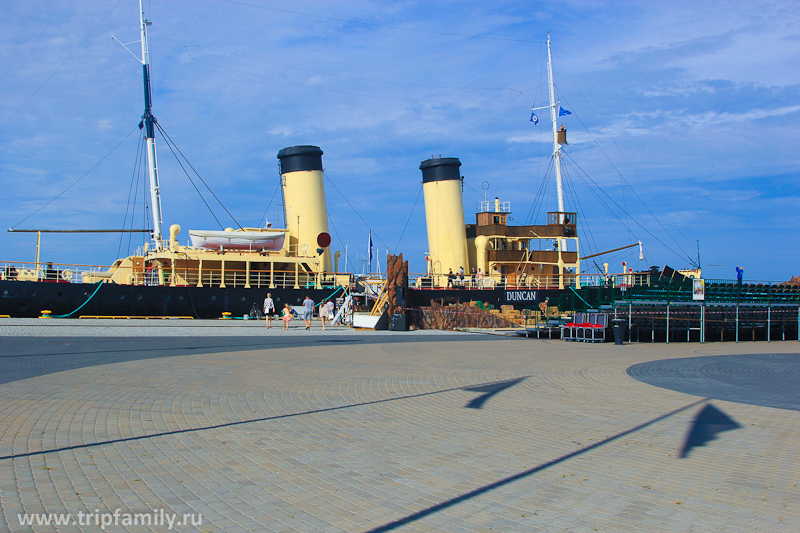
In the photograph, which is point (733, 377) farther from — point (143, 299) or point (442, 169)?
point (442, 169)

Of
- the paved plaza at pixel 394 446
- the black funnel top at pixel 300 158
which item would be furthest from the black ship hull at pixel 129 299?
the paved plaza at pixel 394 446

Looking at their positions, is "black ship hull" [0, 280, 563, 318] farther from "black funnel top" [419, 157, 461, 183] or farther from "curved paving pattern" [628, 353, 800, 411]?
"curved paving pattern" [628, 353, 800, 411]

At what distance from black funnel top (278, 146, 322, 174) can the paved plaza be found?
2522 centimetres

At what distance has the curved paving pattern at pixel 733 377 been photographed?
9773 millimetres

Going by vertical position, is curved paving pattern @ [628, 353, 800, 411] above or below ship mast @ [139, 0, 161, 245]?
below

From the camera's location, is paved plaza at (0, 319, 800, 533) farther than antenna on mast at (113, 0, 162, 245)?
No

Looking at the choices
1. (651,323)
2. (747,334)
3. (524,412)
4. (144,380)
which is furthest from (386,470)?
(747,334)

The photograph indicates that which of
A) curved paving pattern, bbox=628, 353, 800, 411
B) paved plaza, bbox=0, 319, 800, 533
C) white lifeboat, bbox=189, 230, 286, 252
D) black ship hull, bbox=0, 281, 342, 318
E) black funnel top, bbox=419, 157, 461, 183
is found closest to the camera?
paved plaza, bbox=0, 319, 800, 533

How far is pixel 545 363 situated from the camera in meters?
13.9

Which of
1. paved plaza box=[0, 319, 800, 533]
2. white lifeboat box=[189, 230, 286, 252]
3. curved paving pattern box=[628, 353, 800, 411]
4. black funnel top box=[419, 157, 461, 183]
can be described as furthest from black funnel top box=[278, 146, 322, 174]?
curved paving pattern box=[628, 353, 800, 411]

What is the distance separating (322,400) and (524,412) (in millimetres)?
2813

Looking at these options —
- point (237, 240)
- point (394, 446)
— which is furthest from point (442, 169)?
point (394, 446)

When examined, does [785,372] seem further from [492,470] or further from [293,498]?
[293,498]

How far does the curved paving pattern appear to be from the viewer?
9773 mm
